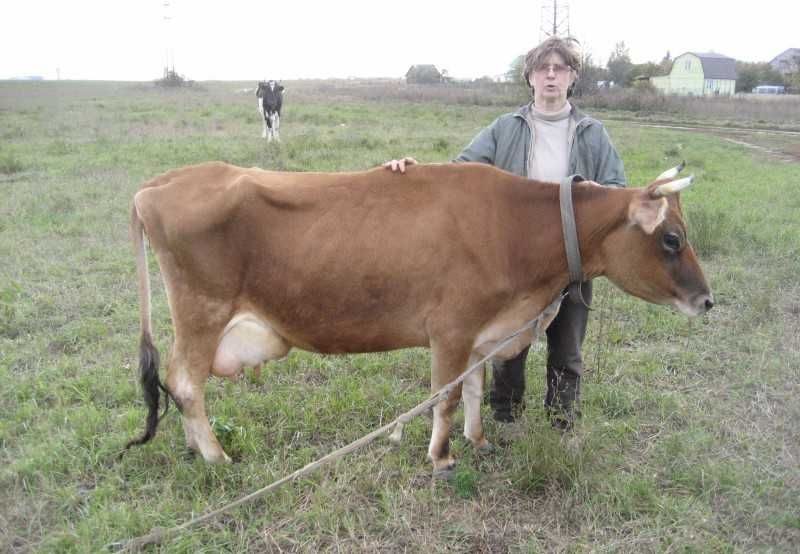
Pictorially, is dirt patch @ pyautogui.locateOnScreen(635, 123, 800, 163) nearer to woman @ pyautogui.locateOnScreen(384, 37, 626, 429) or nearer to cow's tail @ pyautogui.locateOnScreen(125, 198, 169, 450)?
woman @ pyautogui.locateOnScreen(384, 37, 626, 429)

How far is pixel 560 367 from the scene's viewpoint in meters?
4.25

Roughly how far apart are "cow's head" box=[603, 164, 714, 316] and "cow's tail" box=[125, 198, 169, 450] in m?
2.48

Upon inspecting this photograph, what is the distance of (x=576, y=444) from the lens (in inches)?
144

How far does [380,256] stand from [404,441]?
130 centimetres

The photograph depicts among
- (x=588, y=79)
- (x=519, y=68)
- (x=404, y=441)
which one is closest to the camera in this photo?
(x=404, y=441)

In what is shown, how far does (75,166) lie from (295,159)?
4.02m

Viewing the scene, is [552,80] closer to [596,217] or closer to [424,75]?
[596,217]

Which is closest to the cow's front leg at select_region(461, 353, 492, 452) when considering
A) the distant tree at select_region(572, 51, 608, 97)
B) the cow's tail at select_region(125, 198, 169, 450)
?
the cow's tail at select_region(125, 198, 169, 450)

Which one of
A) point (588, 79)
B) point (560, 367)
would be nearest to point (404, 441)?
point (560, 367)

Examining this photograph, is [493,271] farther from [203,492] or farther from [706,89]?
[706,89]

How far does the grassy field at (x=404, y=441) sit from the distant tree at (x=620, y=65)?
5233 centimetres

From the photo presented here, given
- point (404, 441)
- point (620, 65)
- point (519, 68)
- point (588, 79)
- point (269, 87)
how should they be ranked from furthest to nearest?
point (620, 65) < point (588, 79) < point (519, 68) < point (269, 87) < point (404, 441)

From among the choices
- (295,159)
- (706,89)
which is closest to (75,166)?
(295,159)

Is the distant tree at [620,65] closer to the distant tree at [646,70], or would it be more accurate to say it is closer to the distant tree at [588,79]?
the distant tree at [646,70]
